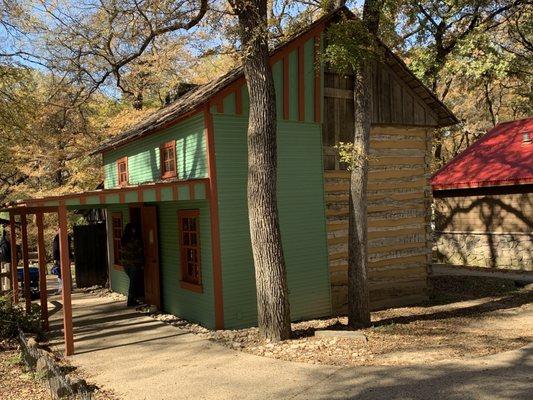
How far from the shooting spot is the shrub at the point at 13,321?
30.2ft

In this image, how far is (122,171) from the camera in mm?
14688

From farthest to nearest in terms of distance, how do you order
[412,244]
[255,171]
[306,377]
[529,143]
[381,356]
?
[529,143] → [412,244] → [255,171] → [381,356] → [306,377]

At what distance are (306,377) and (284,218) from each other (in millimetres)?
4420

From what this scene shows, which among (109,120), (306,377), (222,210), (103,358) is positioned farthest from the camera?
(109,120)

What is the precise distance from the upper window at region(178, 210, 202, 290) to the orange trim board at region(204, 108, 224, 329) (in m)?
0.65

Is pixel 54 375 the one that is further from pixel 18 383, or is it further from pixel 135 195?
pixel 135 195

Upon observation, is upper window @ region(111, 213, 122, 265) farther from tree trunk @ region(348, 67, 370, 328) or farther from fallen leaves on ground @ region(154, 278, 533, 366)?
tree trunk @ region(348, 67, 370, 328)

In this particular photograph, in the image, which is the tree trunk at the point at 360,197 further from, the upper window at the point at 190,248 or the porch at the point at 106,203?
the upper window at the point at 190,248

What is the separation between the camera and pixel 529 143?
18234mm

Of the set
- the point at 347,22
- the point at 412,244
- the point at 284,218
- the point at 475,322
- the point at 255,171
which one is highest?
the point at 347,22

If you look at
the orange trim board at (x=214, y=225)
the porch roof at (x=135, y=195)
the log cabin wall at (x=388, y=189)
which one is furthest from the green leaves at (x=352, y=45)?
the porch roof at (x=135, y=195)

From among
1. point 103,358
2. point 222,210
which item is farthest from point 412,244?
point 103,358

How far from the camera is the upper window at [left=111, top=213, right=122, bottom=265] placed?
14867mm

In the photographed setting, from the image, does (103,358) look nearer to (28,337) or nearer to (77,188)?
(28,337)
